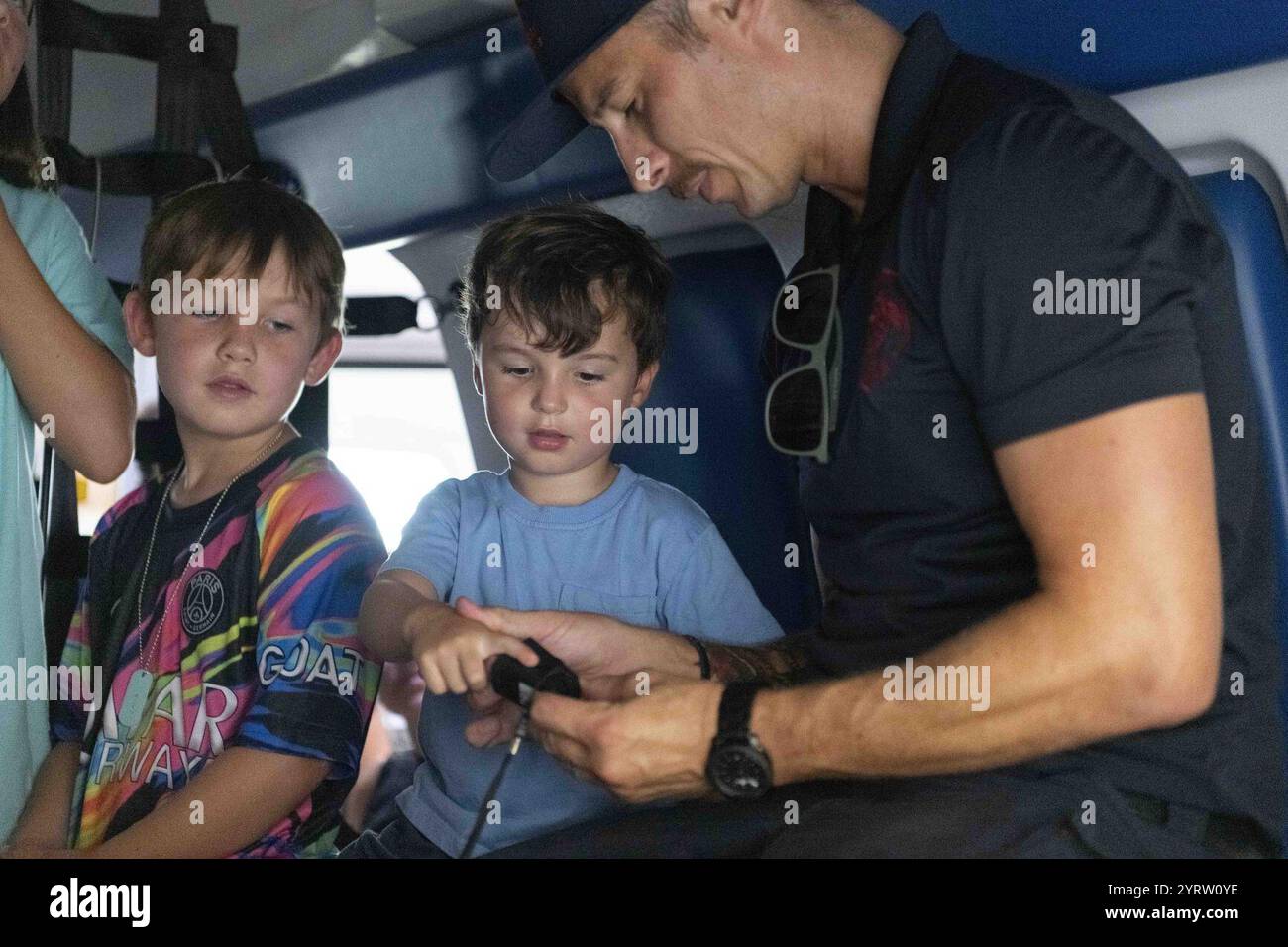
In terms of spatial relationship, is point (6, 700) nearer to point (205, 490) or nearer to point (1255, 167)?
point (205, 490)

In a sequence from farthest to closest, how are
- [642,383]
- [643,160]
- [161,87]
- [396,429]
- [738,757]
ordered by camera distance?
1. [396,429]
2. [161,87]
3. [642,383]
4. [643,160]
5. [738,757]

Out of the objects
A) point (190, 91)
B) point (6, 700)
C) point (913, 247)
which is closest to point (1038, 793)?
point (913, 247)

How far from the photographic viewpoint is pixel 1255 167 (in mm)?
→ 1107

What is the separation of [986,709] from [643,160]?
611mm

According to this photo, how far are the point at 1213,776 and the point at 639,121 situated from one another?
2.49 ft

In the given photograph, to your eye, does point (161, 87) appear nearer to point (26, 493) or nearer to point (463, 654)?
point (26, 493)

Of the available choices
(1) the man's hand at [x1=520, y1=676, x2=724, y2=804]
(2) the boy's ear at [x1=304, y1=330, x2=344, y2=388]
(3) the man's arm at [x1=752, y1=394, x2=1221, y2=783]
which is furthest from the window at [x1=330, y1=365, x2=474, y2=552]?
(3) the man's arm at [x1=752, y1=394, x2=1221, y2=783]

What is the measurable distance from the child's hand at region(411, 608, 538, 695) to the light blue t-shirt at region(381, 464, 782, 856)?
0.22 metres

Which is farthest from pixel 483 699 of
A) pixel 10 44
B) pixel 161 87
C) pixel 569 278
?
pixel 161 87

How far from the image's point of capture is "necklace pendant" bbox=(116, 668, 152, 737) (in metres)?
1.44

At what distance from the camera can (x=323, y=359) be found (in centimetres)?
157

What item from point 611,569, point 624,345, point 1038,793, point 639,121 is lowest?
point 1038,793

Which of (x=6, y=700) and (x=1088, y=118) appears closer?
(x=1088, y=118)
